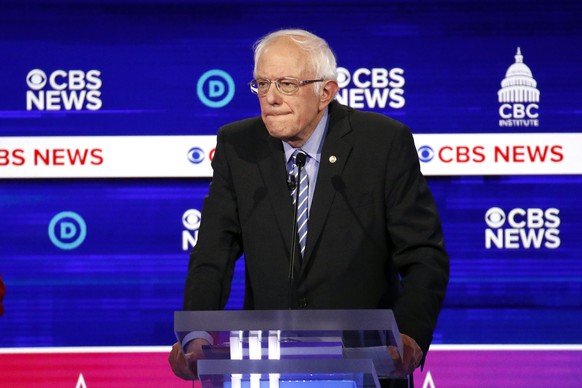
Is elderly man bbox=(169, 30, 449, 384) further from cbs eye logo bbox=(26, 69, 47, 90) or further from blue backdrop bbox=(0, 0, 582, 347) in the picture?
cbs eye logo bbox=(26, 69, 47, 90)

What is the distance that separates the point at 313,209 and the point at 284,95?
0.31 m

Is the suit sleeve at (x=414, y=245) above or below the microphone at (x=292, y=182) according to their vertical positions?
below

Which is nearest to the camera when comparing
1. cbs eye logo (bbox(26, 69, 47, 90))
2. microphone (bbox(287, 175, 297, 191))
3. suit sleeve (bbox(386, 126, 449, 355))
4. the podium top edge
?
the podium top edge

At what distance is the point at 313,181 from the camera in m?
3.01

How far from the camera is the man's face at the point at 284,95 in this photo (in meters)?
2.88

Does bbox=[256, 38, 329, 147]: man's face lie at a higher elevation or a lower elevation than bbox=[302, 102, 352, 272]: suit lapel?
higher

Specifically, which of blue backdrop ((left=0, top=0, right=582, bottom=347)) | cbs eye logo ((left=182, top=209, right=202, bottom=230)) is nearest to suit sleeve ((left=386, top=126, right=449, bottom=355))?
blue backdrop ((left=0, top=0, right=582, bottom=347))

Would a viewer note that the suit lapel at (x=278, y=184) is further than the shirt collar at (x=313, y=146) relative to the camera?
No

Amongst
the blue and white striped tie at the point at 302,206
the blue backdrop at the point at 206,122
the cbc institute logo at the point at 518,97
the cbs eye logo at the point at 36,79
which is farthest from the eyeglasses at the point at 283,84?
the cbs eye logo at the point at 36,79

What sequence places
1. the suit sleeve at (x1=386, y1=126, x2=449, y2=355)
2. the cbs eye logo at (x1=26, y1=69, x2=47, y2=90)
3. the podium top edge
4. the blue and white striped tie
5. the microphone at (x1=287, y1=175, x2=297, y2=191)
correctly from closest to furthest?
the podium top edge < the suit sleeve at (x1=386, y1=126, x2=449, y2=355) < the microphone at (x1=287, y1=175, x2=297, y2=191) < the blue and white striped tie < the cbs eye logo at (x1=26, y1=69, x2=47, y2=90)

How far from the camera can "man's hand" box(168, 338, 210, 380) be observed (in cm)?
225

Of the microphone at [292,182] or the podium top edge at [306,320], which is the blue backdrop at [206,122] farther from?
the podium top edge at [306,320]

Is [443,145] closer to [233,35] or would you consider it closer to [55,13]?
[233,35]

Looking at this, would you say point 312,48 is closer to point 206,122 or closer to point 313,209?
point 313,209
